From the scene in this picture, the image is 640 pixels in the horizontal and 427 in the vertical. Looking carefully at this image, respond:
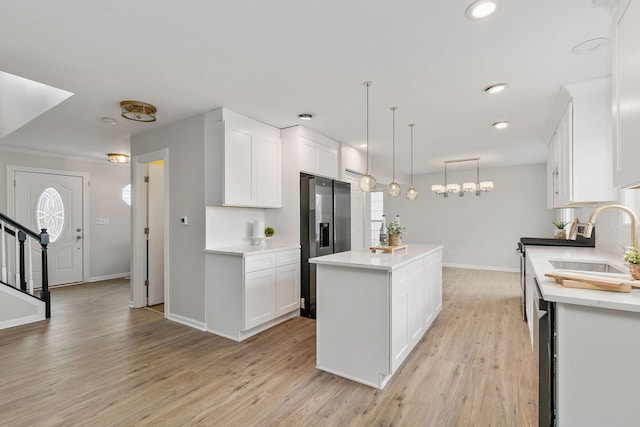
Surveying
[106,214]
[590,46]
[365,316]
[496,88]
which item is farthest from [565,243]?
[106,214]

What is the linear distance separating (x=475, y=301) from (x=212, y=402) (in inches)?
158

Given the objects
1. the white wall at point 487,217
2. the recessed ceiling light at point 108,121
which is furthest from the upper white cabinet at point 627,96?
the white wall at point 487,217

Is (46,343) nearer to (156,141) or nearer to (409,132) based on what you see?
(156,141)

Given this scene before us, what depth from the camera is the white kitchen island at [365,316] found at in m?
2.29

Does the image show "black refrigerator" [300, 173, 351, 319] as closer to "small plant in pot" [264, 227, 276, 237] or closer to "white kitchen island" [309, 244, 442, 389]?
"small plant in pot" [264, 227, 276, 237]

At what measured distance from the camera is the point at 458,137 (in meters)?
4.66

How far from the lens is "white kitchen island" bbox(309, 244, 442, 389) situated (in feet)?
7.50

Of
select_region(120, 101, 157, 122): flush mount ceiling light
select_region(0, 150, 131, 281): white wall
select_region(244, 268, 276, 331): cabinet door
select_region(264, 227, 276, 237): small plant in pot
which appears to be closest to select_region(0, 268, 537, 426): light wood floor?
select_region(244, 268, 276, 331): cabinet door

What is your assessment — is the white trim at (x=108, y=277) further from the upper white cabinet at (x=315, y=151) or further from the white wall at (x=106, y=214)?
the upper white cabinet at (x=315, y=151)

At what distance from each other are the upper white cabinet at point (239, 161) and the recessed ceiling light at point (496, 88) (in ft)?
8.15

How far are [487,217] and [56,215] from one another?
9.10 metres

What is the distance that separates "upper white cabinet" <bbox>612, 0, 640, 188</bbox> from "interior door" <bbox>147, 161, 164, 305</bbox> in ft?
16.0

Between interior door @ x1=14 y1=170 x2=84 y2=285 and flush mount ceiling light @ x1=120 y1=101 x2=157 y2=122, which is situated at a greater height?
flush mount ceiling light @ x1=120 y1=101 x2=157 y2=122

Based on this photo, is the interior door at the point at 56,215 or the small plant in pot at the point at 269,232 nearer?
the small plant in pot at the point at 269,232
